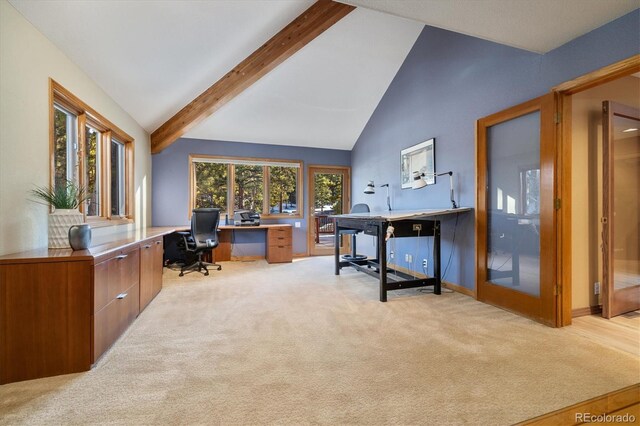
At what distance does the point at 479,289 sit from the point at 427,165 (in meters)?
1.79

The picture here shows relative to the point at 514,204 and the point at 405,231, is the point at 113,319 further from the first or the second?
the point at 514,204

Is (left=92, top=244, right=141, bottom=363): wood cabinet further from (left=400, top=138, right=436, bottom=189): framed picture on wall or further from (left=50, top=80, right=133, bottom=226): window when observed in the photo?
(left=400, top=138, right=436, bottom=189): framed picture on wall

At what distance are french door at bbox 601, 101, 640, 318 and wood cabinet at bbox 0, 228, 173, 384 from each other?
414cm

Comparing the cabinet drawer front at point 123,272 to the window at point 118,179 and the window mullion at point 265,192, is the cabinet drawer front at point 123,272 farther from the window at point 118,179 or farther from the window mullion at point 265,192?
the window mullion at point 265,192

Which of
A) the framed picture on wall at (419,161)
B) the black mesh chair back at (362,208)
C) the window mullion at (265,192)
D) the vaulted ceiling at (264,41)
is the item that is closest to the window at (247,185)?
the window mullion at (265,192)

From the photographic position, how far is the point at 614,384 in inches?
64.7

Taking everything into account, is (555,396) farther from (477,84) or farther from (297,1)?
(297,1)

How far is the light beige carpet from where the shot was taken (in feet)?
4.72

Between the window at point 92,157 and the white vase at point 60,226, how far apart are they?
43 cm

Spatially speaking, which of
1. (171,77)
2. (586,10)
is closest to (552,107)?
(586,10)

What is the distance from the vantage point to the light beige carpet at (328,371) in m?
1.44

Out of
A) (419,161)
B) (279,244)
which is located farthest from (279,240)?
(419,161)

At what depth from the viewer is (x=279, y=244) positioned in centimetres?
564

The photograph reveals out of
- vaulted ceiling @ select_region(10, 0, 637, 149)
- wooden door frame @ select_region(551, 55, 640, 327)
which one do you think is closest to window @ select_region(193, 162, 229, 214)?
vaulted ceiling @ select_region(10, 0, 637, 149)
